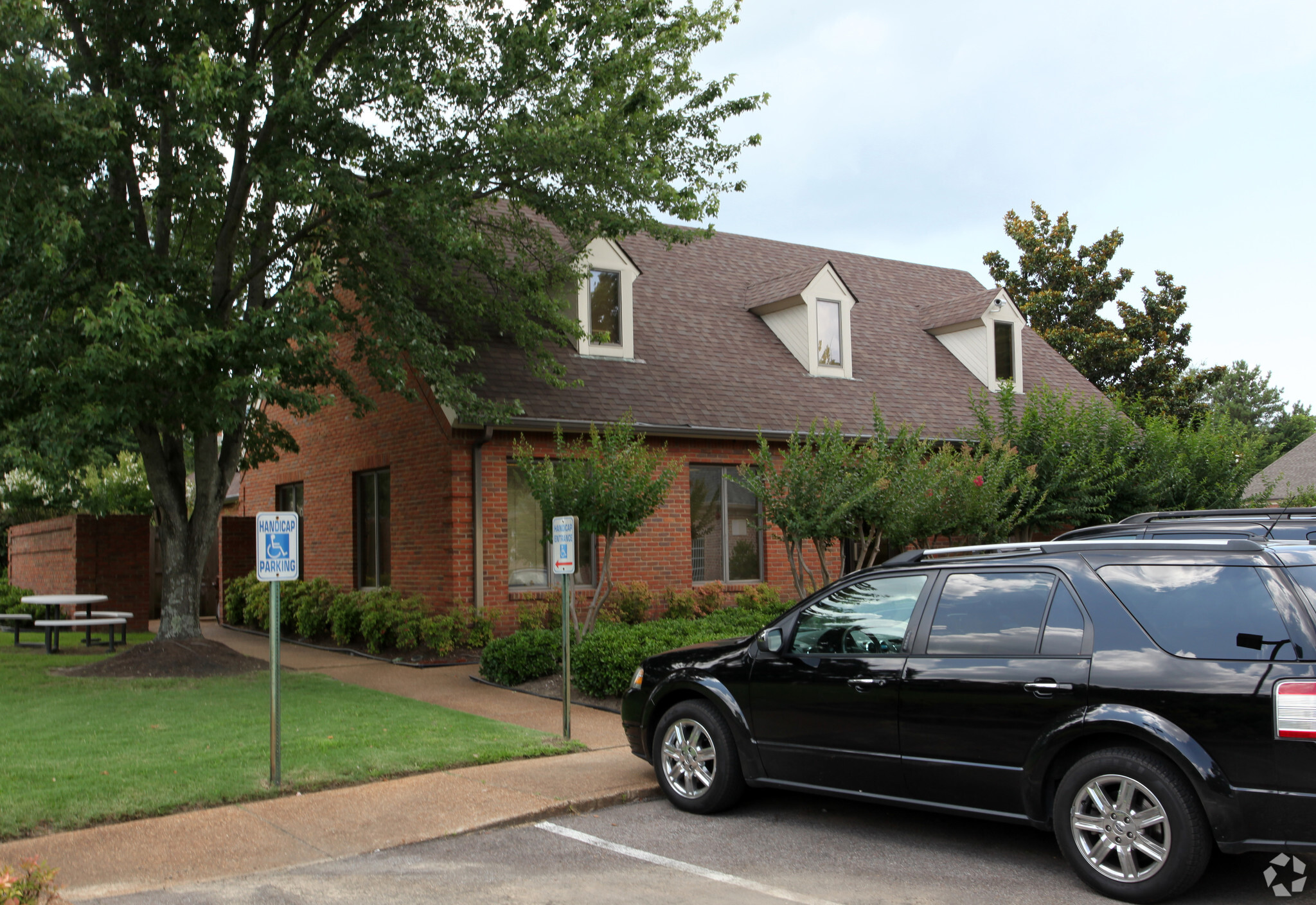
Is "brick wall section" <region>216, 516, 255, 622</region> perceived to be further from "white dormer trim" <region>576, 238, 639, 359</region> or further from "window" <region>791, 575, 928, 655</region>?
"window" <region>791, 575, 928, 655</region>

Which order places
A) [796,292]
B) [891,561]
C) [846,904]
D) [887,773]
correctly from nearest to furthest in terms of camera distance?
[846,904] → [887,773] → [891,561] → [796,292]

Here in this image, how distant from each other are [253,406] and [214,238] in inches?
119

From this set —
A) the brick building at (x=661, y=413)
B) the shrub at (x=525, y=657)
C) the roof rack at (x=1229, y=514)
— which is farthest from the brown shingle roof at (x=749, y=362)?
the roof rack at (x=1229, y=514)

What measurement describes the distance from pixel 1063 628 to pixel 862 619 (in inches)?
49.1

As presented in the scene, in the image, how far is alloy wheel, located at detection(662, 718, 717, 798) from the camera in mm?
6883

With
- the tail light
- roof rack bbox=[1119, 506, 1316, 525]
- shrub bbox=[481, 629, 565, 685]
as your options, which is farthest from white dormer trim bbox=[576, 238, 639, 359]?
the tail light

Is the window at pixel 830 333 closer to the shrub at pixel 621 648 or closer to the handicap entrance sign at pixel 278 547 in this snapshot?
the shrub at pixel 621 648

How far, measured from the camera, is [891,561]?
6.54 m

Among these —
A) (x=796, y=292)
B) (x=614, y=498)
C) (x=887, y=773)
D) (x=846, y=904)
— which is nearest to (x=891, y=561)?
(x=887, y=773)

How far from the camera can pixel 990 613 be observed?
230 inches

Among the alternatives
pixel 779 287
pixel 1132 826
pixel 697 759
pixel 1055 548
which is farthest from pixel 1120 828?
A: pixel 779 287

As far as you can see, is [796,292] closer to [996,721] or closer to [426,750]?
[426,750]

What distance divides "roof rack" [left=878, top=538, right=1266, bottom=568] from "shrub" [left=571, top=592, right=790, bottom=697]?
3874mm

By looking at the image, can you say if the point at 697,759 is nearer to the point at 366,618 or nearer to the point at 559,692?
the point at 559,692
